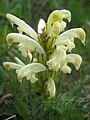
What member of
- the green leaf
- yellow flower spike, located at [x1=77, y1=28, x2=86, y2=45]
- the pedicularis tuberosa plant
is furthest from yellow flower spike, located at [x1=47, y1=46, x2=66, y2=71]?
the green leaf

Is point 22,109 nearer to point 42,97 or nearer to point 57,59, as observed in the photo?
point 42,97

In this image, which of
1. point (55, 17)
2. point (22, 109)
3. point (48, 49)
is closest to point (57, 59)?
point (48, 49)

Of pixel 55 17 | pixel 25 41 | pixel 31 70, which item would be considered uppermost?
pixel 55 17

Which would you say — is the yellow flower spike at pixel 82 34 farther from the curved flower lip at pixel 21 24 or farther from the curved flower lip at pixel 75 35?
the curved flower lip at pixel 21 24

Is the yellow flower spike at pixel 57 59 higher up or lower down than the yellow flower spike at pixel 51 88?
higher up

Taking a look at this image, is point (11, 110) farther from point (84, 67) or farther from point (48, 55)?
point (84, 67)

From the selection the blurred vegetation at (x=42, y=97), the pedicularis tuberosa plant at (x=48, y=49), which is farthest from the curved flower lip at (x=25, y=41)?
the blurred vegetation at (x=42, y=97)

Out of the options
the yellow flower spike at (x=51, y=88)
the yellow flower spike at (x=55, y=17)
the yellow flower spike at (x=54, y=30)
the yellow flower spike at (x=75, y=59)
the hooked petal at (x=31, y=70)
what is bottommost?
the yellow flower spike at (x=51, y=88)
